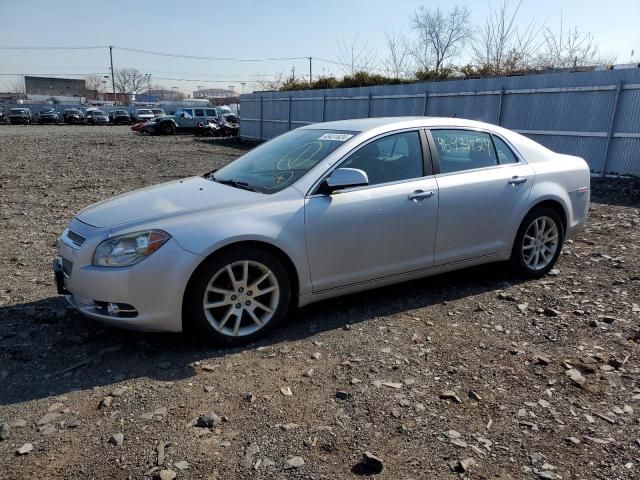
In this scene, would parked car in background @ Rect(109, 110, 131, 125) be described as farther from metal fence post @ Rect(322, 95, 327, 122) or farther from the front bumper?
the front bumper

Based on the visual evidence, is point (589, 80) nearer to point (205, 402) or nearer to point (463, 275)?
point (463, 275)

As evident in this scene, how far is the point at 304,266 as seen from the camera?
12.7 feet

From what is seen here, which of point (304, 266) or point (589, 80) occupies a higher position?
point (589, 80)

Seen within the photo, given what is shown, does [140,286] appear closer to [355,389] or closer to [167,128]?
[355,389]

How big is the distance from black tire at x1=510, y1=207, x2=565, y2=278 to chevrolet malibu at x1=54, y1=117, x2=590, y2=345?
0.05ft

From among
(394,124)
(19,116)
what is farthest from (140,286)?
(19,116)

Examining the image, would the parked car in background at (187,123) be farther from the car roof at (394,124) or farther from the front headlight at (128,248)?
the front headlight at (128,248)

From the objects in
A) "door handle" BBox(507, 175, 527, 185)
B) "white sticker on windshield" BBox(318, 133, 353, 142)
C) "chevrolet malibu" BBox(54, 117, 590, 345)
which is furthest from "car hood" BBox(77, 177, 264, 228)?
"door handle" BBox(507, 175, 527, 185)

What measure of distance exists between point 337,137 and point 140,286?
1995mm

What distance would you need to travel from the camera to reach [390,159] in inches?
172

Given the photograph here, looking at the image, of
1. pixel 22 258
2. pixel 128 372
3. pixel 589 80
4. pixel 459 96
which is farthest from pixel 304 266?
pixel 459 96

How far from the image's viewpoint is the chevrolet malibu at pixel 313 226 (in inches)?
138

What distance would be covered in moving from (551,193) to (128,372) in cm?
401

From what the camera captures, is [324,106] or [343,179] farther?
[324,106]
